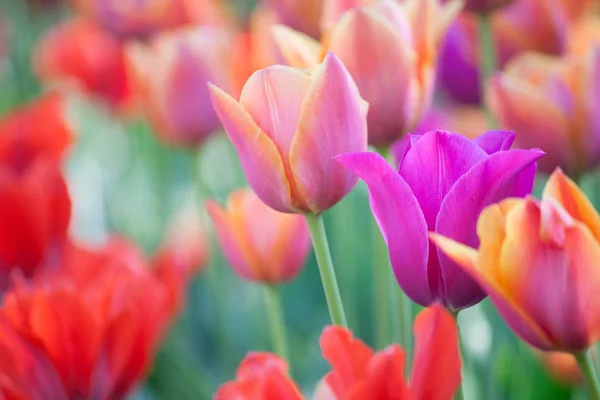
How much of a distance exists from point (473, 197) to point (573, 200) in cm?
3

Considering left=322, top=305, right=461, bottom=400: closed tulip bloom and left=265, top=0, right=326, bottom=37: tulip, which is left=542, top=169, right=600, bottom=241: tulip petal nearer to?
left=322, top=305, right=461, bottom=400: closed tulip bloom

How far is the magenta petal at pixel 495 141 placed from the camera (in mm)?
253

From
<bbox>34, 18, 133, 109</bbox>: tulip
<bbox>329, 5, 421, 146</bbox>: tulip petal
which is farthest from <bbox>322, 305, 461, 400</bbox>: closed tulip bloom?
<bbox>34, 18, 133, 109</bbox>: tulip

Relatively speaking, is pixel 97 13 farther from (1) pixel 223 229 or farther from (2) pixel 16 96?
(2) pixel 16 96

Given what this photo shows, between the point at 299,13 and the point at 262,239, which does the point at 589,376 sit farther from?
the point at 299,13

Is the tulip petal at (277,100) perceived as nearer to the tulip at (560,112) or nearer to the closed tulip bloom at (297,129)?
the closed tulip bloom at (297,129)

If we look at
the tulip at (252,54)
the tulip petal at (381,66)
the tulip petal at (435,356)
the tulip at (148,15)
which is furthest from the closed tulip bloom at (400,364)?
the tulip at (148,15)

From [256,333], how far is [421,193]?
41 centimetres

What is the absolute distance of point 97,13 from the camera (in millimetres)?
701

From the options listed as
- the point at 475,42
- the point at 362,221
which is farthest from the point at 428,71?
the point at 362,221

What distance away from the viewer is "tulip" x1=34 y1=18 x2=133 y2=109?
79 cm

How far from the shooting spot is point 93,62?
81 cm

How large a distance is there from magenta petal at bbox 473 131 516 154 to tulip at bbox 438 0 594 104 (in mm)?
202

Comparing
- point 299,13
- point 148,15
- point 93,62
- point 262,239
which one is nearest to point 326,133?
point 262,239
